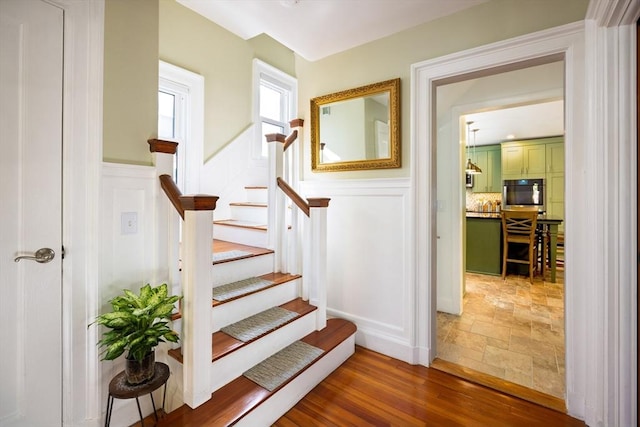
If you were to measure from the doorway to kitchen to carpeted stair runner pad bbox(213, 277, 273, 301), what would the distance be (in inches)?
59.4

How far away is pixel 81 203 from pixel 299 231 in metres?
1.61

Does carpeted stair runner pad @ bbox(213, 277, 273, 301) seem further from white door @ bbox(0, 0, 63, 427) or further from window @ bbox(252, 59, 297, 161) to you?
window @ bbox(252, 59, 297, 161)

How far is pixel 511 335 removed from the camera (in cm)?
271

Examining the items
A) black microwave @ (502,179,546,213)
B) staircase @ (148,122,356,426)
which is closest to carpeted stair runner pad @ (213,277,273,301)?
staircase @ (148,122,356,426)

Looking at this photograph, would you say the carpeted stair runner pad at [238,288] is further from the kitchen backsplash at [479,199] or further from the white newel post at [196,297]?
the kitchen backsplash at [479,199]

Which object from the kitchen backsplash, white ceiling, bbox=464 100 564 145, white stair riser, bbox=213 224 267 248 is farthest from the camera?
the kitchen backsplash

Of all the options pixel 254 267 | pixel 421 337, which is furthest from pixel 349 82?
pixel 421 337

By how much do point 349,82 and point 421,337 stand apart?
7.23ft

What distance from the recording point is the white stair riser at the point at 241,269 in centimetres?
216

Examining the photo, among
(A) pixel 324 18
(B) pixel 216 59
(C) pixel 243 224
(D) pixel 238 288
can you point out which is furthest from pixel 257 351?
(B) pixel 216 59

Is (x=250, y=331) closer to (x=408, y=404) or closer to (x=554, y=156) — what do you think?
(x=408, y=404)

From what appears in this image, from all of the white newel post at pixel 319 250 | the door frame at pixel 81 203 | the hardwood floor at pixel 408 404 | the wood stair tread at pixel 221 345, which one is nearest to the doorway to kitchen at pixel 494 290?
the hardwood floor at pixel 408 404

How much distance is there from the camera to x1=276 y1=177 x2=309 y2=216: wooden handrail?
94.5 inches

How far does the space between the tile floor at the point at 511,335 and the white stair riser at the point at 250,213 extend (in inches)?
82.7
